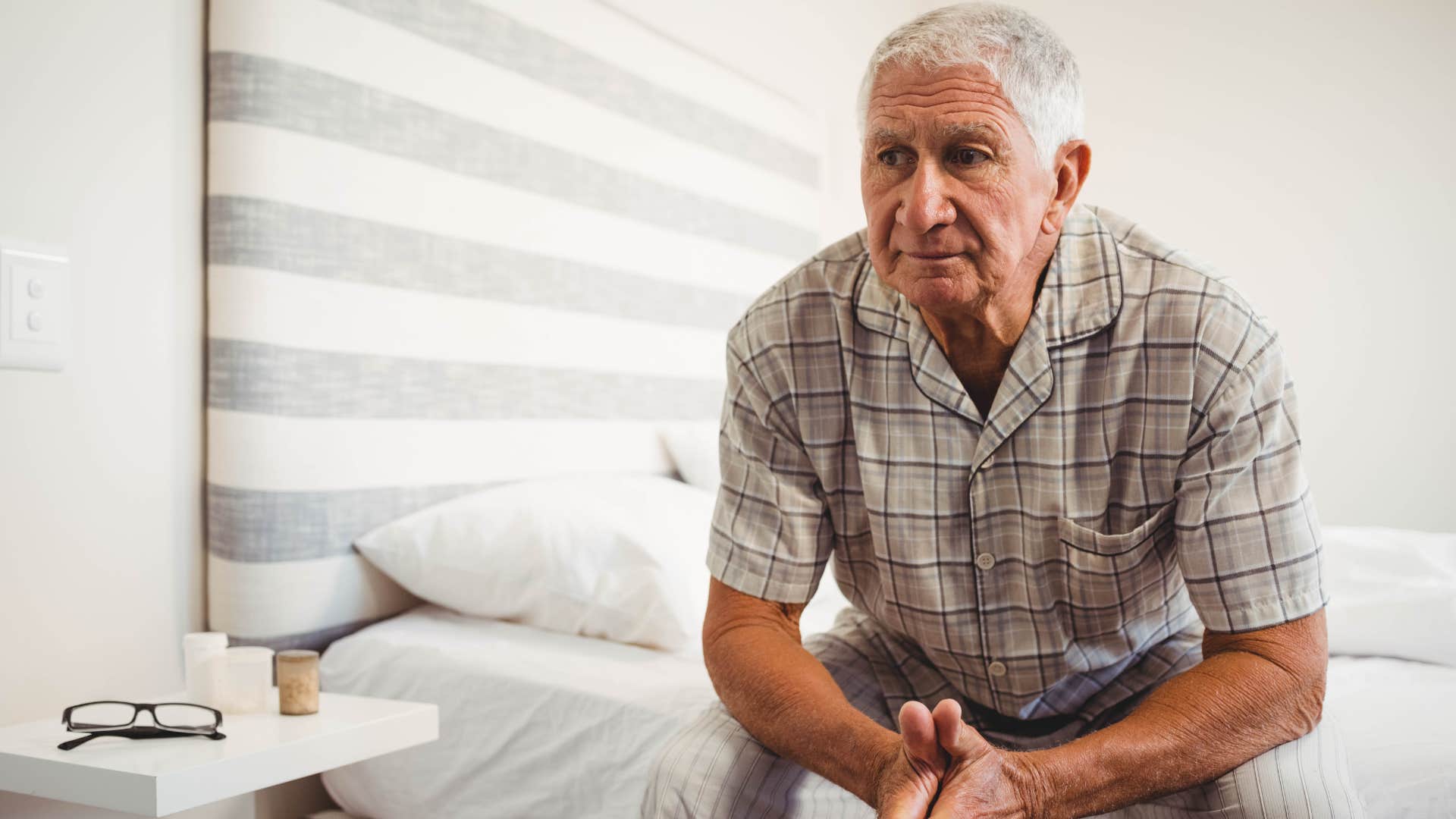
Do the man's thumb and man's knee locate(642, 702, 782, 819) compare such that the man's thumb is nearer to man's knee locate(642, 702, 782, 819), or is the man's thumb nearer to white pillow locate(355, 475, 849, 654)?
man's knee locate(642, 702, 782, 819)

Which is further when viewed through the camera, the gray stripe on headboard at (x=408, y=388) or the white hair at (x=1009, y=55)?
the gray stripe on headboard at (x=408, y=388)

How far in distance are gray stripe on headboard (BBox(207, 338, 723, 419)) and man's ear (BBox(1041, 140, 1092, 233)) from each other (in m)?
1.09

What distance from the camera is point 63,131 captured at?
1.40m

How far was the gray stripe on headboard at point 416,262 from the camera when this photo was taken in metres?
1.58

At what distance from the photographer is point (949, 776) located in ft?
3.20

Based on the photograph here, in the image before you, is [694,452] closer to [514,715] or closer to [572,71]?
[572,71]

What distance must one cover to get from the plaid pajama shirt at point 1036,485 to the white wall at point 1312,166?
1.41 m

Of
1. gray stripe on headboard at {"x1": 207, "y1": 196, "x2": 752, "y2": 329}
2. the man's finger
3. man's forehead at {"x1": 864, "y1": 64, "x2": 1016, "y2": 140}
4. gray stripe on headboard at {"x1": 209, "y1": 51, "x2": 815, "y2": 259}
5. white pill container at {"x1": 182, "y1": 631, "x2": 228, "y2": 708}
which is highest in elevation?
gray stripe on headboard at {"x1": 209, "y1": 51, "x2": 815, "y2": 259}

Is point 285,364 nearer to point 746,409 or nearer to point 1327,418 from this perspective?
point 746,409

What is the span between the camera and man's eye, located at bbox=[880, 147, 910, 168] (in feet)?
3.89

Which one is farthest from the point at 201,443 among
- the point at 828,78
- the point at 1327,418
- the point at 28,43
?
the point at 1327,418

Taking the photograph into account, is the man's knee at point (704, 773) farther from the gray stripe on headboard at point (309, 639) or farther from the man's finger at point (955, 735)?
the gray stripe on headboard at point (309, 639)

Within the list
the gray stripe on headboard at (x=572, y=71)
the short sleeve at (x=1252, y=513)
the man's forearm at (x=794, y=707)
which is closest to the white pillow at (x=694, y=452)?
the gray stripe on headboard at (x=572, y=71)

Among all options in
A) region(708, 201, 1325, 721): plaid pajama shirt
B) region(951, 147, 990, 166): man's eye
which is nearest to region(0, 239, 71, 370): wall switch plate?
region(708, 201, 1325, 721): plaid pajama shirt
